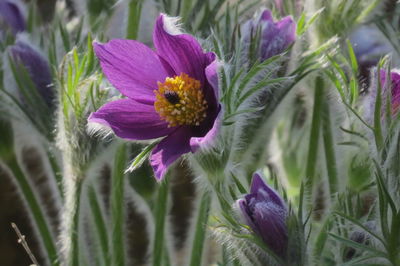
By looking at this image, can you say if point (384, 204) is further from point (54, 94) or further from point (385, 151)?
point (54, 94)

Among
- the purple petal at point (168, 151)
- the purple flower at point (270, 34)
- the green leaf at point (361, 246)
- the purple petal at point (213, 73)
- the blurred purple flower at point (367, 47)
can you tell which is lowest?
the green leaf at point (361, 246)

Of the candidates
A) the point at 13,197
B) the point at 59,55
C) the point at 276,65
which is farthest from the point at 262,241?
the point at 13,197

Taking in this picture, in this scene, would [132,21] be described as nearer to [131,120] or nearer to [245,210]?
Answer: [131,120]

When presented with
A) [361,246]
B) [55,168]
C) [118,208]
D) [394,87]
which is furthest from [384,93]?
[55,168]

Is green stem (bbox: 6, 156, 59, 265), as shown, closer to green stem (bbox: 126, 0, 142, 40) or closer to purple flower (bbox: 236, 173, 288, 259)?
green stem (bbox: 126, 0, 142, 40)

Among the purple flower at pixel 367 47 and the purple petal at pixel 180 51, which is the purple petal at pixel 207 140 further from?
the purple flower at pixel 367 47

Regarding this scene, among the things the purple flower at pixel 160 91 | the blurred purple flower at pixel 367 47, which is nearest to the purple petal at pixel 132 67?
the purple flower at pixel 160 91
